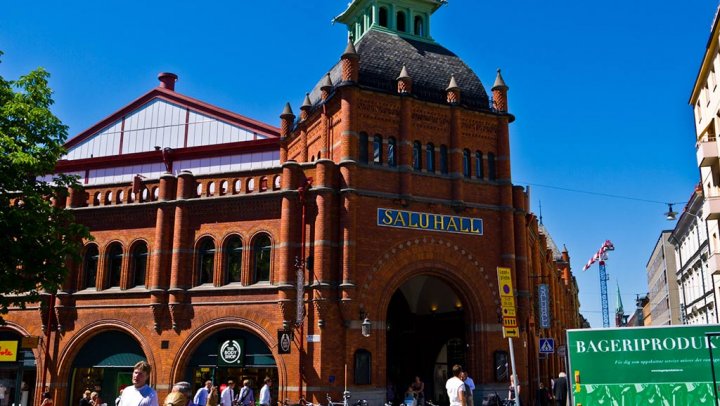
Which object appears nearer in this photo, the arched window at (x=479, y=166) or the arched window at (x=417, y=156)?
the arched window at (x=417, y=156)

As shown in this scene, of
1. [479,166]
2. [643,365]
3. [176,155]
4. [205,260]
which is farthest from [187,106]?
[643,365]

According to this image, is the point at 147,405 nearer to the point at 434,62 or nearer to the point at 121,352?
the point at 121,352

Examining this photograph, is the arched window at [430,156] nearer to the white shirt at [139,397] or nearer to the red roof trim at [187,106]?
the red roof trim at [187,106]

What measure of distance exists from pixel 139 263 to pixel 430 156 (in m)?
13.7

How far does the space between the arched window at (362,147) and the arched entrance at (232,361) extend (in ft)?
27.9

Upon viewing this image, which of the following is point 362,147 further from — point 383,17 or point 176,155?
point 176,155

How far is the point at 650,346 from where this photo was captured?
15078 millimetres

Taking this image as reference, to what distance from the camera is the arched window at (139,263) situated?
30.1 meters

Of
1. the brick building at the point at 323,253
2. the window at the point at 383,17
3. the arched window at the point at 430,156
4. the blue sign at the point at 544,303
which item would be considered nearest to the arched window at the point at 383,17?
the window at the point at 383,17

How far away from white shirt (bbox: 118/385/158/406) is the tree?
43.9 feet

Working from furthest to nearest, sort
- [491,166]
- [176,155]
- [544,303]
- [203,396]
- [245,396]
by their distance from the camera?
[176,155], [544,303], [491,166], [245,396], [203,396]

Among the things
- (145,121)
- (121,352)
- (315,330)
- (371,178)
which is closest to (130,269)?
(121,352)

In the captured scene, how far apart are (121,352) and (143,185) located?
7.27 metres

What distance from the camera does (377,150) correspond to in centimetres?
2953
